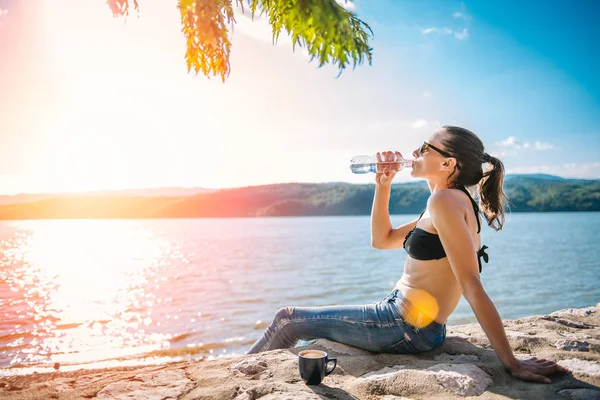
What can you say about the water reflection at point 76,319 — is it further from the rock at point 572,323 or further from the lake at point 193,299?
the rock at point 572,323

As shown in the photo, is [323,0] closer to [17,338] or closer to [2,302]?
[17,338]

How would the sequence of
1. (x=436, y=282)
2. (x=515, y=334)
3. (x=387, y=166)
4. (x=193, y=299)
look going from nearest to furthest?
(x=436, y=282) → (x=387, y=166) → (x=515, y=334) → (x=193, y=299)

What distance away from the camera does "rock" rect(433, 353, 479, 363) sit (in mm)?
3748

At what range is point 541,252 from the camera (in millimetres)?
27125

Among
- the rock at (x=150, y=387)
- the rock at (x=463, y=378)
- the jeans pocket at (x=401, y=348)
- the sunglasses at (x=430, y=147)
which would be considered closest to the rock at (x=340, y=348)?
the jeans pocket at (x=401, y=348)

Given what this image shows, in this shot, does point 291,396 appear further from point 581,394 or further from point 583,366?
point 583,366

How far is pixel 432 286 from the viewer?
11.3 ft

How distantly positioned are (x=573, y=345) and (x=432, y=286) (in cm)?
173

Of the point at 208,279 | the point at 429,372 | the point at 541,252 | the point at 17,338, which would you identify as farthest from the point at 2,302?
the point at 541,252

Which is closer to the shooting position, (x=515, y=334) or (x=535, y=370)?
(x=535, y=370)

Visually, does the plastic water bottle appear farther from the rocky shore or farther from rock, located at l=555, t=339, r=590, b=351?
rock, located at l=555, t=339, r=590, b=351

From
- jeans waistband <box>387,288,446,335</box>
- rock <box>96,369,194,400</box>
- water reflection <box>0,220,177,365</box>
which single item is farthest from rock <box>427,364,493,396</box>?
water reflection <box>0,220,177,365</box>

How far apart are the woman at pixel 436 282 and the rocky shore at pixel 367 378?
15cm

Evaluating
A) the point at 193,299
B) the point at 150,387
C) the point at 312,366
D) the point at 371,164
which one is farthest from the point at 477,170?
the point at 193,299
